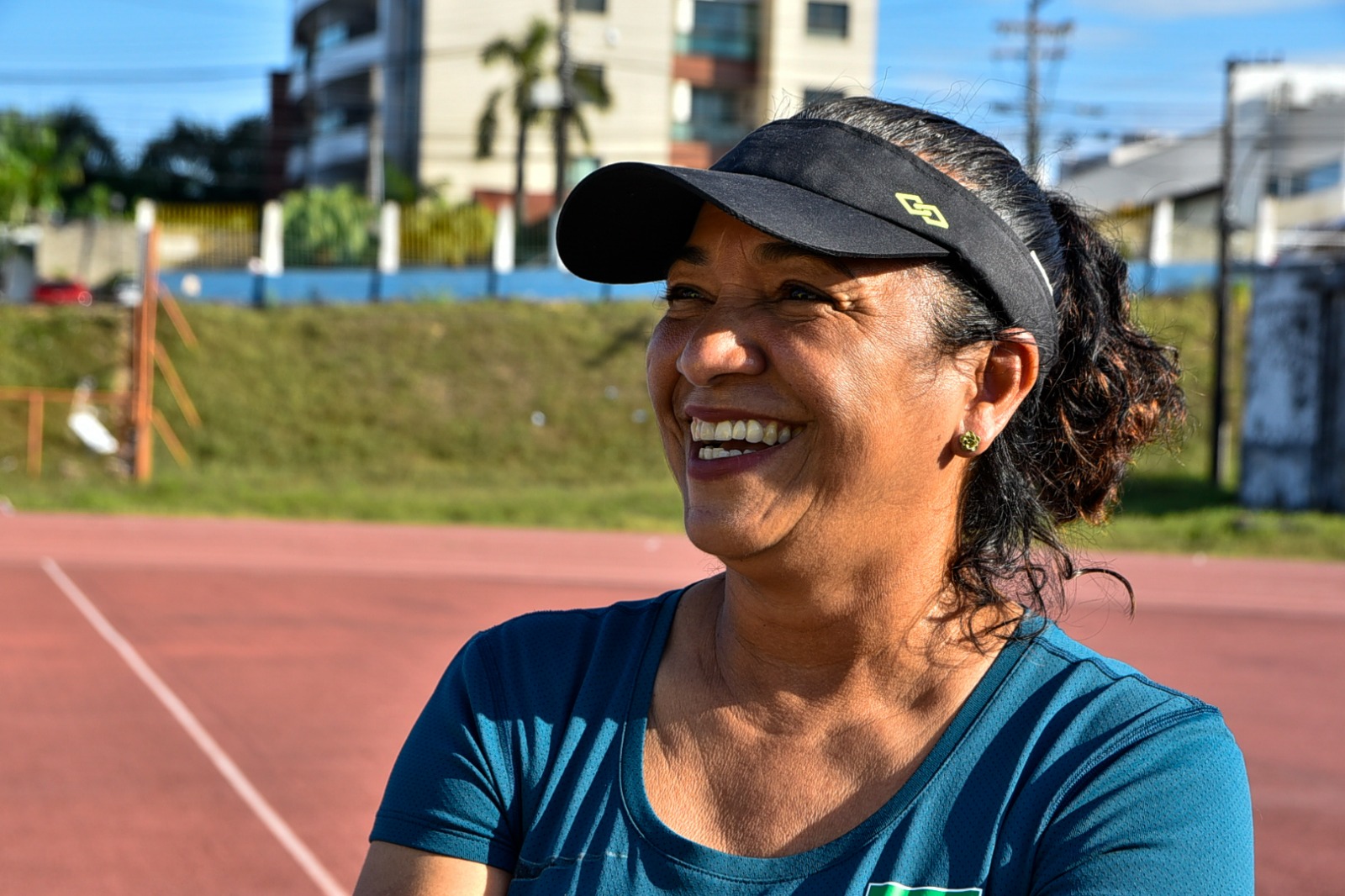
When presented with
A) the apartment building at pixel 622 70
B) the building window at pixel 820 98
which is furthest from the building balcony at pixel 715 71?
the building window at pixel 820 98

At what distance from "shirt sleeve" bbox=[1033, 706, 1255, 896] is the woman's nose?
0.62 m

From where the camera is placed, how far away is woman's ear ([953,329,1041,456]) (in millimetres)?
1880

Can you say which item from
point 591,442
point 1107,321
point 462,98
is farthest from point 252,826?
point 462,98

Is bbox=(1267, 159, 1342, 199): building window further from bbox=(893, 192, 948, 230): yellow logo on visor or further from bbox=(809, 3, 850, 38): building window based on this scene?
bbox=(893, 192, 948, 230): yellow logo on visor

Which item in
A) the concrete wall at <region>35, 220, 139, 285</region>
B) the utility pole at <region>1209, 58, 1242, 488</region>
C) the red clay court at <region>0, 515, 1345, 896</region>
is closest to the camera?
the red clay court at <region>0, 515, 1345, 896</region>

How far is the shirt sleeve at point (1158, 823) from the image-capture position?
5.05ft

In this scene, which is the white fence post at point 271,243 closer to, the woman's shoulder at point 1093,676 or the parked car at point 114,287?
the parked car at point 114,287

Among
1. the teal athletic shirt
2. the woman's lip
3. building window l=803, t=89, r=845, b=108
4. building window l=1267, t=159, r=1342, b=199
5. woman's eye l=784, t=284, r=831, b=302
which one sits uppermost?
building window l=1267, t=159, r=1342, b=199

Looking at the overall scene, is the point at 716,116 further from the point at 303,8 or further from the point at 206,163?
the point at 206,163

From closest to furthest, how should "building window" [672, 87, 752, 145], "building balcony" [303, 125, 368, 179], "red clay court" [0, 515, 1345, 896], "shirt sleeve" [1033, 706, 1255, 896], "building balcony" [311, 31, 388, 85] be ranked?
"shirt sleeve" [1033, 706, 1255, 896]
"red clay court" [0, 515, 1345, 896]
"building window" [672, 87, 752, 145]
"building balcony" [311, 31, 388, 85]
"building balcony" [303, 125, 368, 179]

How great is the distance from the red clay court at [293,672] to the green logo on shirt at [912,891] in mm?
1159

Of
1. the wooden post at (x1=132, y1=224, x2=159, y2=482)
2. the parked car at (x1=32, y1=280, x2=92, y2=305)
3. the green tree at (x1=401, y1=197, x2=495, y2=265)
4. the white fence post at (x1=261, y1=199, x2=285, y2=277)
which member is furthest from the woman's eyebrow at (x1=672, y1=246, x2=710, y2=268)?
the parked car at (x1=32, y1=280, x2=92, y2=305)

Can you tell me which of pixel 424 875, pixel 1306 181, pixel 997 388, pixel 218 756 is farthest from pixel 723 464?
pixel 1306 181

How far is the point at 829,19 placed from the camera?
156 ft
